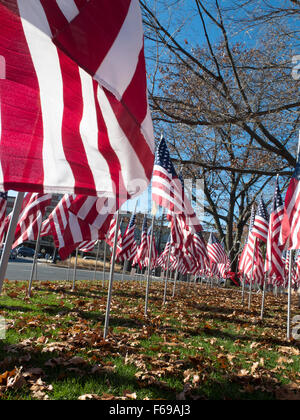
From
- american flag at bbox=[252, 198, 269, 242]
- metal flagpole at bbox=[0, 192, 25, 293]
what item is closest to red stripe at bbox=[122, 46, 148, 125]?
metal flagpole at bbox=[0, 192, 25, 293]

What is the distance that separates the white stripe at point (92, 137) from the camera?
6.42ft

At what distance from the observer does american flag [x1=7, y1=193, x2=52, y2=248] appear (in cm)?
950

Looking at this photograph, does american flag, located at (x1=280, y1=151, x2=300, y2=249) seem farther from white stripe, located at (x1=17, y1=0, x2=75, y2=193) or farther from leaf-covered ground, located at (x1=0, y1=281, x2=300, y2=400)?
white stripe, located at (x1=17, y1=0, x2=75, y2=193)

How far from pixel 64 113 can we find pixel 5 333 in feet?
14.1

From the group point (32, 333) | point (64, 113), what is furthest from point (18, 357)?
point (64, 113)

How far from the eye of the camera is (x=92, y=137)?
6.53ft

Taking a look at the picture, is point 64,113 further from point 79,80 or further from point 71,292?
point 71,292

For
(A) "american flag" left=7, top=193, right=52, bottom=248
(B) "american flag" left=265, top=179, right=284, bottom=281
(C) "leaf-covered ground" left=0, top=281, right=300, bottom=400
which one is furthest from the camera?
(A) "american flag" left=7, top=193, right=52, bottom=248

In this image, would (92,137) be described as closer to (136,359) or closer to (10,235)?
(10,235)

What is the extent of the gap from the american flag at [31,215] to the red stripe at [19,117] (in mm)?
7816

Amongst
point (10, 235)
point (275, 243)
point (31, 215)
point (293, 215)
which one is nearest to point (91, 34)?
point (10, 235)

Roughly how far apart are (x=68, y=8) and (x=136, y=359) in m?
4.06

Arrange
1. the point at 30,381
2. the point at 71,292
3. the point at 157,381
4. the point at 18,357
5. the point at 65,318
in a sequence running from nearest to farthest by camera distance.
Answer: the point at 30,381 < the point at 157,381 < the point at 18,357 < the point at 65,318 < the point at 71,292

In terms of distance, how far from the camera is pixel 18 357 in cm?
403
